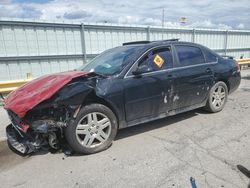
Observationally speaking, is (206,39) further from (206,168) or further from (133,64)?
(206,168)

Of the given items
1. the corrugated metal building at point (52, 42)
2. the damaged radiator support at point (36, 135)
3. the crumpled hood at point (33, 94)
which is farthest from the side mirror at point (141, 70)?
the corrugated metal building at point (52, 42)

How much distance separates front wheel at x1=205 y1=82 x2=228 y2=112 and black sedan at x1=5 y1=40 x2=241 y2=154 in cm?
8

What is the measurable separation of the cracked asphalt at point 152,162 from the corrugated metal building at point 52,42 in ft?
13.1

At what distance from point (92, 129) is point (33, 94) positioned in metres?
1.03

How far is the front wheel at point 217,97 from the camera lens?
17.9 ft

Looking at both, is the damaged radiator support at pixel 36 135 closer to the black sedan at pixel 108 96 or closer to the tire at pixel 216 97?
the black sedan at pixel 108 96

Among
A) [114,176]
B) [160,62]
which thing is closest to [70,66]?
[160,62]

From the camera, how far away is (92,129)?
379 cm

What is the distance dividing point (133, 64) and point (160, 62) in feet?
2.10

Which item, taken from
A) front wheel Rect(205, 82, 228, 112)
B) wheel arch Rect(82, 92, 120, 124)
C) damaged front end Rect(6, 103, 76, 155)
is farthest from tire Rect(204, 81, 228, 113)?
damaged front end Rect(6, 103, 76, 155)

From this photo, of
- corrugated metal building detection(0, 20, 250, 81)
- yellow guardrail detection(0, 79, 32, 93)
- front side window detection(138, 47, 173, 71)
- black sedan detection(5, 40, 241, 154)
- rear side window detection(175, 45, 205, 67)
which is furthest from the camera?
corrugated metal building detection(0, 20, 250, 81)

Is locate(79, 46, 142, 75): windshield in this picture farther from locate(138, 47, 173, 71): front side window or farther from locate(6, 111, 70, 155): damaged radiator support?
locate(6, 111, 70, 155): damaged radiator support

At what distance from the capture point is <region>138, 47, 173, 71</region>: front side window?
4.39 meters

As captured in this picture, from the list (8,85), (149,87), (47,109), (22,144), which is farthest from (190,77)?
(8,85)
